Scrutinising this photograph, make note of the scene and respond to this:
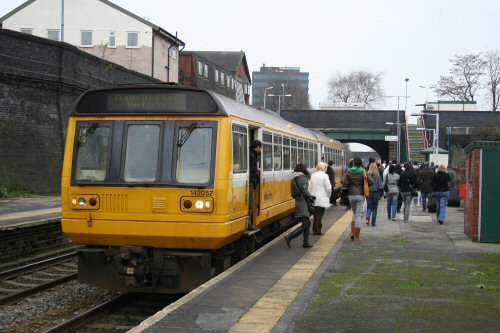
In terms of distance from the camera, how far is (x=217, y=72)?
202ft

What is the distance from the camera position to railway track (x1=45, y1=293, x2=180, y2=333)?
304 inches

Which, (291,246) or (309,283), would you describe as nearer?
(309,283)

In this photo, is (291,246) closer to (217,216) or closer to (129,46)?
(217,216)

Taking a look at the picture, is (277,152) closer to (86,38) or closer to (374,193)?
(374,193)

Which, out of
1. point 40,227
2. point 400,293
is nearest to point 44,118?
point 40,227

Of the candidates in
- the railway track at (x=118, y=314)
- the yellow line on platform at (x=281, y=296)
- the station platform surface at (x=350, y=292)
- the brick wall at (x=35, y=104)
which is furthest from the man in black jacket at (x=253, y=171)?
the brick wall at (x=35, y=104)

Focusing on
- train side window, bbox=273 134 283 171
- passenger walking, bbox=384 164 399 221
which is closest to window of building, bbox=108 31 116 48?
passenger walking, bbox=384 164 399 221

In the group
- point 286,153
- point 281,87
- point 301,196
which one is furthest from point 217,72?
point 301,196

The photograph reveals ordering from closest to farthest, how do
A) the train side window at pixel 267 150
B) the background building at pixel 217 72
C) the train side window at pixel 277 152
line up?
the train side window at pixel 267 150 → the train side window at pixel 277 152 → the background building at pixel 217 72

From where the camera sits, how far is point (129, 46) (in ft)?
154

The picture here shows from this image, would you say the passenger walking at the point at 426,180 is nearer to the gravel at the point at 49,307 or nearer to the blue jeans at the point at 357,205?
the blue jeans at the point at 357,205

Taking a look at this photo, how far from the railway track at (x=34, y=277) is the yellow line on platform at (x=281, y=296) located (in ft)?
13.3

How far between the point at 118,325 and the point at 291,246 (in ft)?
15.5

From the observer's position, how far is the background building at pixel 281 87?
356 feet
